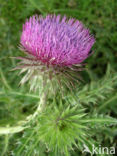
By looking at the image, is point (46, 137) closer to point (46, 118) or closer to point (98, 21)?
point (46, 118)

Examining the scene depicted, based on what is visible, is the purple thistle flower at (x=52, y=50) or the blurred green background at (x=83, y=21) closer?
the purple thistle flower at (x=52, y=50)

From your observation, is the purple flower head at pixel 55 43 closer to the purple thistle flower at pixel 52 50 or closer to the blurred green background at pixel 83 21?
the purple thistle flower at pixel 52 50

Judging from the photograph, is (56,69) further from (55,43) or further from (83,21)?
(83,21)

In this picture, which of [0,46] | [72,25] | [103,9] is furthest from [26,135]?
[103,9]

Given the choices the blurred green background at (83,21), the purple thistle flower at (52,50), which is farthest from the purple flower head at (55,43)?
the blurred green background at (83,21)

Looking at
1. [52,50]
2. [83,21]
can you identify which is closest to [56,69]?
[52,50]

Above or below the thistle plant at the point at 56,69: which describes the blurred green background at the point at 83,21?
above

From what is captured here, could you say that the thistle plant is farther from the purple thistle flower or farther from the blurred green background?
the blurred green background
